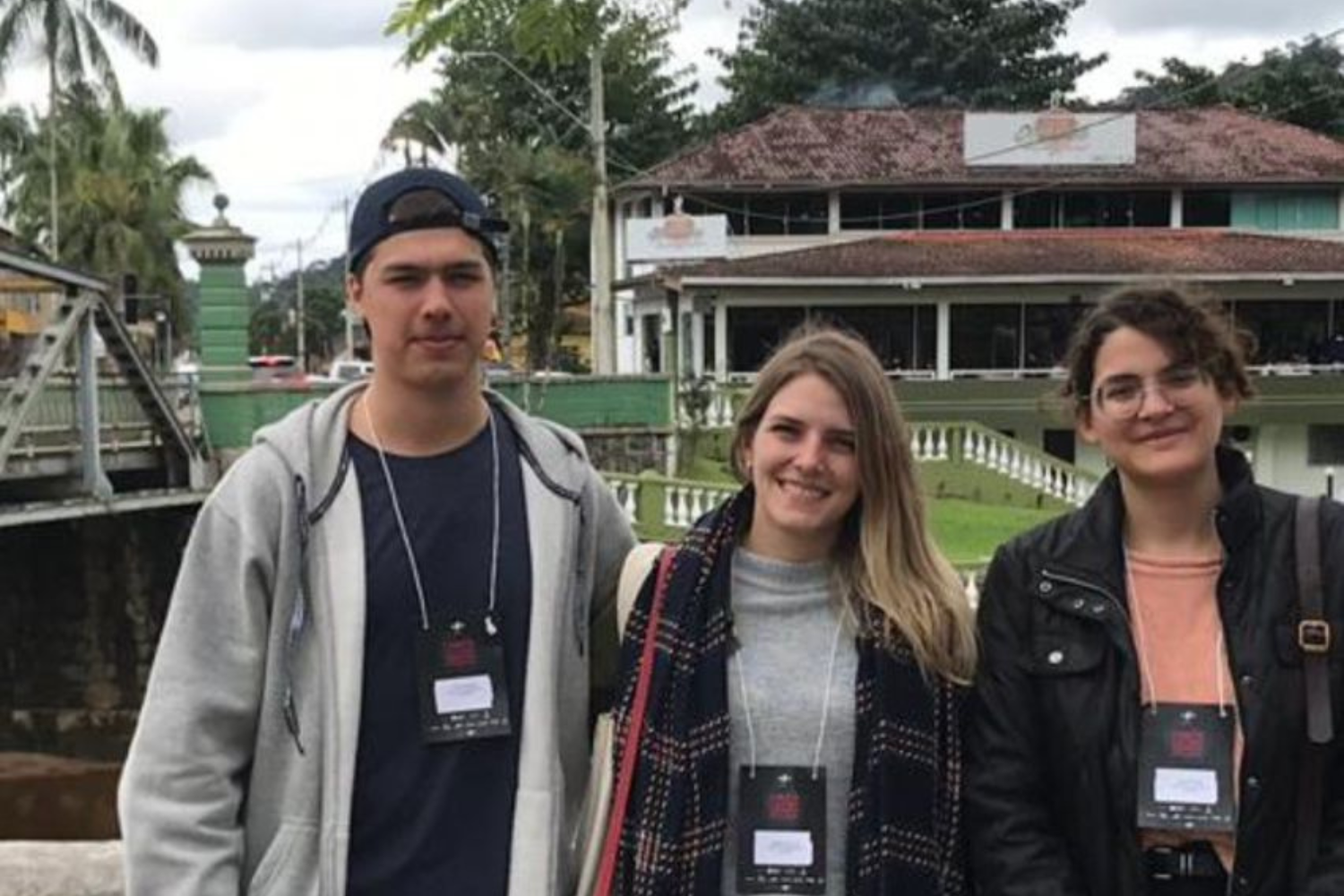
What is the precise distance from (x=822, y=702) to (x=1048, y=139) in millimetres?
30619

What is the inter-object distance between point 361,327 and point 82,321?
48.8 ft

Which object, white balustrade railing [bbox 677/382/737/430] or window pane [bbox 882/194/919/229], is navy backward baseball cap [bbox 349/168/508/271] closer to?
white balustrade railing [bbox 677/382/737/430]

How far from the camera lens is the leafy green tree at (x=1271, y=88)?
44188mm

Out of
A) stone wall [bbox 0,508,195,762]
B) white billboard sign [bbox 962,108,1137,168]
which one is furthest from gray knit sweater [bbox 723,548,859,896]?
white billboard sign [bbox 962,108,1137,168]

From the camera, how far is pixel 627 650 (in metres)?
2.61

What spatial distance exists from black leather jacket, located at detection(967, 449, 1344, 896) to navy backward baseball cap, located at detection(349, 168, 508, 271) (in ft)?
3.40

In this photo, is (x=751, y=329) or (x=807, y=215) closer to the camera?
(x=751, y=329)

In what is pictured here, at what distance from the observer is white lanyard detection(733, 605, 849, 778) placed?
8.27 ft

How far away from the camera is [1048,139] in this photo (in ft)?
104

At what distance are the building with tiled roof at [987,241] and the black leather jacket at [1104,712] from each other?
75.6 ft

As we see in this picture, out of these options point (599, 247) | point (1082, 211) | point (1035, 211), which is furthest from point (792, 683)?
point (1082, 211)

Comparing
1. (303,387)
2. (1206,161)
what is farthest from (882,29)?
(303,387)

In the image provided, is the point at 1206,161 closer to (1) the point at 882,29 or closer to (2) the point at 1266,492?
(1) the point at 882,29

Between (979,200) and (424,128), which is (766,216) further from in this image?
(424,128)
